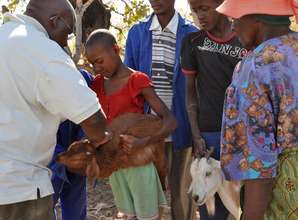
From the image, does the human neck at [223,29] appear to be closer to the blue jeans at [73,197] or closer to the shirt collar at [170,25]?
the shirt collar at [170,25]

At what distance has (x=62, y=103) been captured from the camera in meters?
2.14

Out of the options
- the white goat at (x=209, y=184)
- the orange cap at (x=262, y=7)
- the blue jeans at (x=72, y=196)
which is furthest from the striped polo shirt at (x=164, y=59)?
the orange cap at (x=262, y=7)

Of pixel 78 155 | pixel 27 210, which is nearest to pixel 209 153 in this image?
pixel 78 155

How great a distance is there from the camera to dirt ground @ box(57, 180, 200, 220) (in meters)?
4.98

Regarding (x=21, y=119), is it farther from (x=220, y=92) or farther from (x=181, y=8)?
(x=181, y=8)

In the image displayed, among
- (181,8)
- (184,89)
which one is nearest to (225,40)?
(184,89)

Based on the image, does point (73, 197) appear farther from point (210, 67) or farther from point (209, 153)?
point (210, 67)

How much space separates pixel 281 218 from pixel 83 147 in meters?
1.17

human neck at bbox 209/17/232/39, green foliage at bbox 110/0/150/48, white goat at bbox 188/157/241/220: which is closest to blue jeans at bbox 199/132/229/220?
white goat at bbox 188/157/241/220

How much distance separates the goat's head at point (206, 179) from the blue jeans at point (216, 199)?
0.60 ft

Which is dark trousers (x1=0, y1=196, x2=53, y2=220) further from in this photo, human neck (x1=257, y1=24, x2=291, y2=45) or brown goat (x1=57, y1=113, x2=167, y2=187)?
human neck (x1=257, y1=24, x2=291, y2=45)

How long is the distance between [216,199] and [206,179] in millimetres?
356

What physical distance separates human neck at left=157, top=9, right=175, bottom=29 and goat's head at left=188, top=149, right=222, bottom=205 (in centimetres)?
119

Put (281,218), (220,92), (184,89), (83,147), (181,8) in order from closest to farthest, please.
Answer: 1. (281,218)
2. (83,147)
3. (220,92)
4. (184,89)
5. (181,8)
